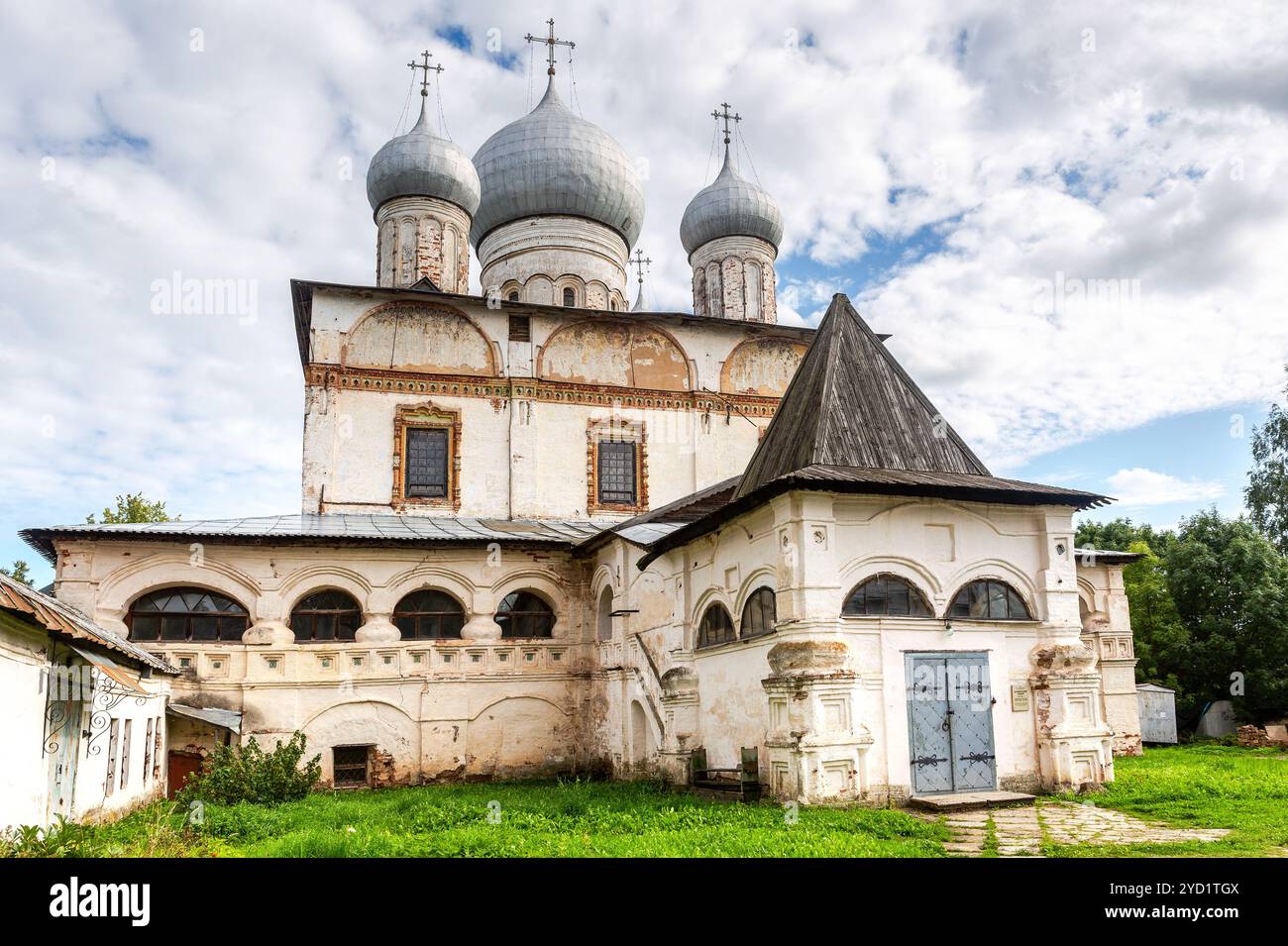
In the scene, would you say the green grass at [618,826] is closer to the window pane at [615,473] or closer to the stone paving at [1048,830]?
the stone paving at [1048,830]

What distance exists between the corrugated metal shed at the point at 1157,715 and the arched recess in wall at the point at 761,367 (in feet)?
31.3

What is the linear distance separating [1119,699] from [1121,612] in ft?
5.01

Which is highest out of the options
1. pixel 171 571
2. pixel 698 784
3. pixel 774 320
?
pixel 774 320

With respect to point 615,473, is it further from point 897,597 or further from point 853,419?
point 897,597

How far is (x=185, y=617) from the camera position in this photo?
48.7ft

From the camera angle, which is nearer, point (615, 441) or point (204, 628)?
point (204, 628)

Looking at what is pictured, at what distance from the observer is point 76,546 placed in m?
14.3

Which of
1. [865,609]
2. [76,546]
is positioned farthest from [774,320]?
[76,546]

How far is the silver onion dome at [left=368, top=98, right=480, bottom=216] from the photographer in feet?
67.4

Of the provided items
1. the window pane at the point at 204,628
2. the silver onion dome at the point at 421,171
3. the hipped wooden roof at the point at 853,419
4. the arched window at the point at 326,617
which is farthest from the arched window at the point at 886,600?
the silver onion dome at the point at 421,171

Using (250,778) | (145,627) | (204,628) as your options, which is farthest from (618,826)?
(145,627)

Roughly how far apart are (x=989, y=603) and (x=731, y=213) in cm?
1428

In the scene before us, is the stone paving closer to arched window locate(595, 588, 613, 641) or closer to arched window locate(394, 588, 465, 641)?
arched window locate(595, 588, 613, 641)
